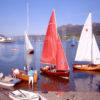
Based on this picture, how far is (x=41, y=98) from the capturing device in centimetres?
1914

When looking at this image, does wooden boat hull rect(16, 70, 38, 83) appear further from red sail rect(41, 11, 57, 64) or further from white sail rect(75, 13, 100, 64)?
white sail rect(75, 13, 100, 64)

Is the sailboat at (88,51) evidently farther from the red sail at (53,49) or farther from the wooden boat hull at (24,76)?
the wooden boat hull at (24,76)

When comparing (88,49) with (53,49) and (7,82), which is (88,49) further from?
(7,82)

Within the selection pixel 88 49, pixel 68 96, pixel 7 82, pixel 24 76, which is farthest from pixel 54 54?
pixel 68 96

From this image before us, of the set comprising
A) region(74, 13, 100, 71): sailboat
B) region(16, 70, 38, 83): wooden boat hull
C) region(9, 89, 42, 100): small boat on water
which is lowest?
region(16, 70, 38, 83): wooden boat hull

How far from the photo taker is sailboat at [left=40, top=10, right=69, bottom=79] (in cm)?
3503

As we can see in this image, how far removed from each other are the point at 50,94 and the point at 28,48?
66329 mm

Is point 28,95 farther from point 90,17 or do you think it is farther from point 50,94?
point 90,17

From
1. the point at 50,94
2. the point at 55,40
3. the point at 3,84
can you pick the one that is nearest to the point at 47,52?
the point at 55,40

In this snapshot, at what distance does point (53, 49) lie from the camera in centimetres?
3681

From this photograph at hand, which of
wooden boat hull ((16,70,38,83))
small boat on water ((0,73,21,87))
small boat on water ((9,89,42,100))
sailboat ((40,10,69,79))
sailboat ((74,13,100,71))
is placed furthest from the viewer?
sailboat ((74,13,100,71))

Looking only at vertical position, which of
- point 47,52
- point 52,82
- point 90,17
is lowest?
point 52,82

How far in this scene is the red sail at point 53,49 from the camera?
35.1m

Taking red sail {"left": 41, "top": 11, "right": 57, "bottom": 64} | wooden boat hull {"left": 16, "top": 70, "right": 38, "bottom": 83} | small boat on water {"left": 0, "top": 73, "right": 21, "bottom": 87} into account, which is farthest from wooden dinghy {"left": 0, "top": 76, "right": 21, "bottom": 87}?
red sail {"left": 41, "top": 11, "right": 57, "bottom": 64}
